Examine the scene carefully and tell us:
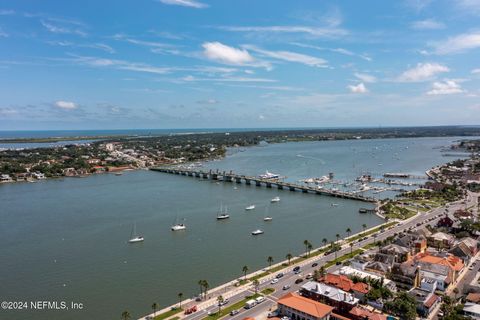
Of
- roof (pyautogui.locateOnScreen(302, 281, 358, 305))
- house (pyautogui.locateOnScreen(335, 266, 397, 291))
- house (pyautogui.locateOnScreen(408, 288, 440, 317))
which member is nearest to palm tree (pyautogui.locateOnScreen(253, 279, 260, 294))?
roof (pyautogui.locateOnScreen(302, 281, 358, 305))

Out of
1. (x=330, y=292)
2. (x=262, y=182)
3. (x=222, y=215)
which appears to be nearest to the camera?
(x=330, y=292)

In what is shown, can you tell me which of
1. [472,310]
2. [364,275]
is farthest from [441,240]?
[472,310]

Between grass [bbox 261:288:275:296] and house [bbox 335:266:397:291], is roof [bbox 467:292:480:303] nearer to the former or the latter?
house [bbox 335:266:397:291]

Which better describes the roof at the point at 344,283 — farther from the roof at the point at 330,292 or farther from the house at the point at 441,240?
the house at the point at 441,240

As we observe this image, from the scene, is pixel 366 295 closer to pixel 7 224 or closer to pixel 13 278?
pixel 13 278

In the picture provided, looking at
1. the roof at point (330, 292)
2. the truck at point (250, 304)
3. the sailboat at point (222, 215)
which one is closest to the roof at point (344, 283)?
the roof at point (330, 292)

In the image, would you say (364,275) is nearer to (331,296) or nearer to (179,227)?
(331,296)

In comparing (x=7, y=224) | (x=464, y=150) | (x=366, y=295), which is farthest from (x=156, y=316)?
(x=464, y=150)
